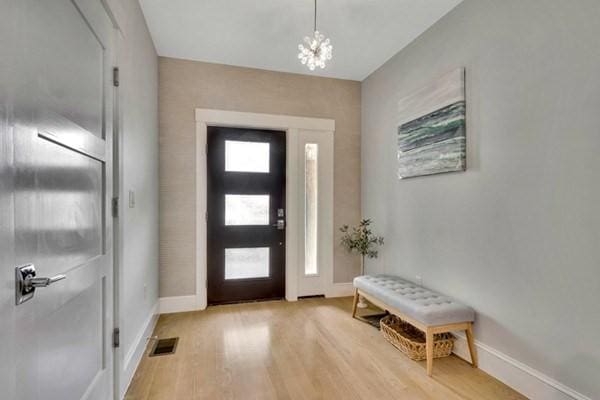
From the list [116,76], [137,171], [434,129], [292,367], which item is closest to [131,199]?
[137,171]

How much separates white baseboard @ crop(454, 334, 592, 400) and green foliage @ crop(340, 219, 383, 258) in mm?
1395

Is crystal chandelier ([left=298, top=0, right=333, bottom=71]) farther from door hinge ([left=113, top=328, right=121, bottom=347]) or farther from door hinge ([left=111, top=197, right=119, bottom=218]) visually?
door hinge ([left=113, top=328, right=121, bottom=347])

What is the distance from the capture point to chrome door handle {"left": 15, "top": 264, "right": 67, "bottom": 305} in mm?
852

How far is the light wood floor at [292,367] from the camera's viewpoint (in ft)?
6.27

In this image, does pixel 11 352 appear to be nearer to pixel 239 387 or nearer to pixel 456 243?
pixel 239 387

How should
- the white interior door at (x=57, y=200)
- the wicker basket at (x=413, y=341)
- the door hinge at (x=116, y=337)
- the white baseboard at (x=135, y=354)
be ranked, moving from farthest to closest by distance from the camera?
the wicker basket at (x=413, y=341)
the white baseboard at (x=135, y=354)
the door hinge at (x=116, y=337)
the white interior door at (x=57, y=200)

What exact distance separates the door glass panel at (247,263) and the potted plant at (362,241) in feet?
3.39

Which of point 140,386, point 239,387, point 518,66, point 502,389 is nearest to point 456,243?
point 502,389

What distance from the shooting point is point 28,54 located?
0.92 m

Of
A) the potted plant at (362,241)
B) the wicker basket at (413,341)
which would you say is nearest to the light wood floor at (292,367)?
the wicker basket at (413,341)

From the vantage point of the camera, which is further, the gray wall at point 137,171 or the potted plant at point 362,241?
the potted plant at point 362,241

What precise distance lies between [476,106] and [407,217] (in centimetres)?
121

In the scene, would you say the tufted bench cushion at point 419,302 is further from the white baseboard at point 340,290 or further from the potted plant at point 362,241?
the white baseboard at point 340,290

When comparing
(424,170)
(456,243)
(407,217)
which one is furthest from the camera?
(407,217)
